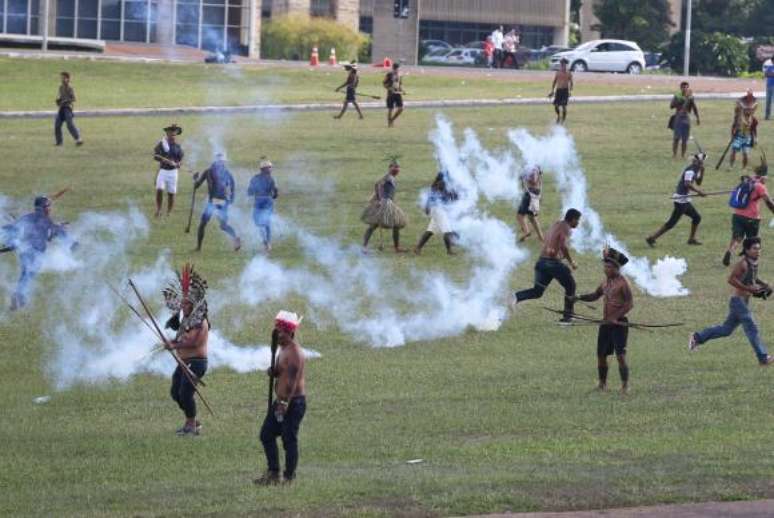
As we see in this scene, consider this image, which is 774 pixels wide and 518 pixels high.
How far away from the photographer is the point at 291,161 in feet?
121

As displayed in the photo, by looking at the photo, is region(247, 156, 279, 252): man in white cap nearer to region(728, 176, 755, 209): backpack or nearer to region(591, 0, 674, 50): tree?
region(728, 176, 755, 209): backpack

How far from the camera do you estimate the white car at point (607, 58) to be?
2613 inches

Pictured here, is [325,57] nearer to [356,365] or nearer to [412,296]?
[412,296]

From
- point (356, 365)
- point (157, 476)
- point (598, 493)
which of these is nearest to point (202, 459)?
point (157, 476)

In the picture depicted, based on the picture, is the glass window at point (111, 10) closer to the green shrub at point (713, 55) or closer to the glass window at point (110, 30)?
the glass window at point (110, 30)

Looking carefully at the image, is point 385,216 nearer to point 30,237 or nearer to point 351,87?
point 30,237

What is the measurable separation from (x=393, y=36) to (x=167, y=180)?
52.0m

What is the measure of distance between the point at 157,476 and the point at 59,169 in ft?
73.6

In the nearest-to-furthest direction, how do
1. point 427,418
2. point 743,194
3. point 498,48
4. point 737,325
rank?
1. point 427,418
2. point 737,325
3. point 743,194
4. point 498,48

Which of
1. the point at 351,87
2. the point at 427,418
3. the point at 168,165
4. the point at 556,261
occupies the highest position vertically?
the point at 351,87

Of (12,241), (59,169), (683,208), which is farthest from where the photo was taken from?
(59,169)

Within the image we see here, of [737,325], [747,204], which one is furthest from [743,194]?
[737,325]

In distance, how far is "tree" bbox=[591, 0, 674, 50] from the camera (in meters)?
83.1

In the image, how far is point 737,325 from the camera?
18.4 metres
